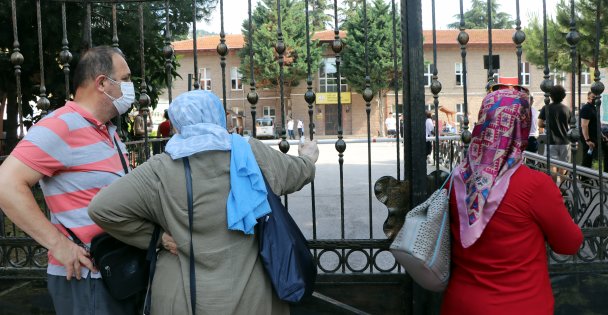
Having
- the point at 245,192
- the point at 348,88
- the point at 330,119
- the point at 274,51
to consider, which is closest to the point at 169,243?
the point at 245,192

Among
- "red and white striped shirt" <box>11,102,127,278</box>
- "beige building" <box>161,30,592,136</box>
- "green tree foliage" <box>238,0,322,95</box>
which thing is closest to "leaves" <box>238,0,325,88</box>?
"green tree foliage" <box>238,0,322,95</box>

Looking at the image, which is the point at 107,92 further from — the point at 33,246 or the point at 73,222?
the point at 33,246

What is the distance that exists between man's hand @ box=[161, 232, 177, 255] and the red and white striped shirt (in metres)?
0.35

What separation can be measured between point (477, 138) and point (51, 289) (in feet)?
6.87

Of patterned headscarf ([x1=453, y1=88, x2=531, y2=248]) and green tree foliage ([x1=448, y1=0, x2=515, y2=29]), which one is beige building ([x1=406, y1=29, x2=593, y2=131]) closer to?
green tree foliage ([x1=448, y1=0, x2=515, y2=29])

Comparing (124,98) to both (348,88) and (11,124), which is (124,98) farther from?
(348,88)

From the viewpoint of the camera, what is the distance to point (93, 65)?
297 centimetres

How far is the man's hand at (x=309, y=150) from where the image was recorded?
10.1 feet

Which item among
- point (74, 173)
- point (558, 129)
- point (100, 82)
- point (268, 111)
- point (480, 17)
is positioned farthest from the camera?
point (480, 17)

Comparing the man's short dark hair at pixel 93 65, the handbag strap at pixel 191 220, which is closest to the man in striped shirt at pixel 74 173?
the man's short dark hair at pixel 93 65

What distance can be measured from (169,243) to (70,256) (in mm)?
463

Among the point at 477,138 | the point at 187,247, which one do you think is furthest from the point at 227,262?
the point at 477,138

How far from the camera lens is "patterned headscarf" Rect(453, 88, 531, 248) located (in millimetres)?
2705

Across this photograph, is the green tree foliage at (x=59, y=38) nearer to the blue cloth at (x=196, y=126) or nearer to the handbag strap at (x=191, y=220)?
the blue cloth at (x=196, y=126)
